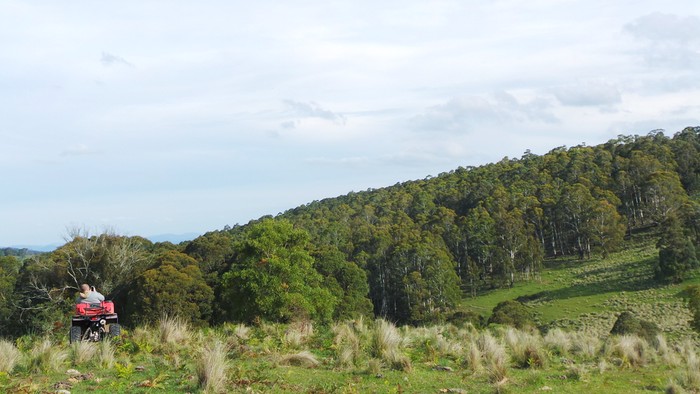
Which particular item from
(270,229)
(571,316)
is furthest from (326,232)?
(270,229)

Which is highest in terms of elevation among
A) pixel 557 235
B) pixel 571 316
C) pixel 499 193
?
pixel 499 193

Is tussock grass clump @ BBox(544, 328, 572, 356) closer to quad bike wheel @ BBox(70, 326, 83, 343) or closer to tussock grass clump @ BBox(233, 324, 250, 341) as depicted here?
tussock grass clump @ BBox(233, 324, 250, 341)

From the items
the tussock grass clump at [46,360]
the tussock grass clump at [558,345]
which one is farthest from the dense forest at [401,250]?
the tussock grass clump at [46,360]

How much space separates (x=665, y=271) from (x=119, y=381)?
7183 cm

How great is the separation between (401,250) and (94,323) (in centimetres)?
6910

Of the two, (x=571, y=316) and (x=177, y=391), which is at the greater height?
(x=177, y=391)

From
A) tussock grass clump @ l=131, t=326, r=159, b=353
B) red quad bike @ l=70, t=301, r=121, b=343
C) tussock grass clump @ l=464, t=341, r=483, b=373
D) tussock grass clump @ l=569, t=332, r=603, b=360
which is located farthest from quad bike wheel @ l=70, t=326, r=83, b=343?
tussock grass clump @ l=569, t=332, r=603, b=360

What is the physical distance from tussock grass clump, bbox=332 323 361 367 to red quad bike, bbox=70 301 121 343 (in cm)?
475

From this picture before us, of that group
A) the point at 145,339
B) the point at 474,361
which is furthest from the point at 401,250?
the point at 474,361

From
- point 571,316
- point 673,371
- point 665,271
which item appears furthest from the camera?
point 665,271

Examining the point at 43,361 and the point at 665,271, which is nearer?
the point at 43,361

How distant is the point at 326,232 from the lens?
96875 mm

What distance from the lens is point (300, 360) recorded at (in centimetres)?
1062

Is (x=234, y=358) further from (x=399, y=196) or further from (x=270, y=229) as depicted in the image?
(x=399, y=196)
